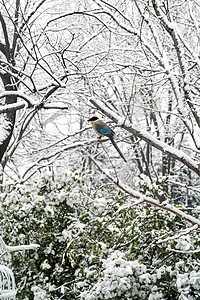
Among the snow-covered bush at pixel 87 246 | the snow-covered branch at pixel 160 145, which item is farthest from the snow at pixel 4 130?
the snow-covered branch at pixel 160 145

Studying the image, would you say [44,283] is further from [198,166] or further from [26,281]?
[198,166]

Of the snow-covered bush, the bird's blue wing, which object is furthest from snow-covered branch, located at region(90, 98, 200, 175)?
the snow-covered bush

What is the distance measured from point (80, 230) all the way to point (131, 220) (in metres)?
0.66

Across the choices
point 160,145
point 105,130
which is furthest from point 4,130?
point 160,145

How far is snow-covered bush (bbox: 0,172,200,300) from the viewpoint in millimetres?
3021

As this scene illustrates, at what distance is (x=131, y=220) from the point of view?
3.89 metres

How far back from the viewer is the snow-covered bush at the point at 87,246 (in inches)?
119

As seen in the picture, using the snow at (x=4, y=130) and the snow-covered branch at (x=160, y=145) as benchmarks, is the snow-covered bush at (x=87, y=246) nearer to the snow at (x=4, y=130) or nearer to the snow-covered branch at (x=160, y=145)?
the snow-covered branch at (x=160, y=145)

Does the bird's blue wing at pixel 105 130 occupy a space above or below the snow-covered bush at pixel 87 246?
above

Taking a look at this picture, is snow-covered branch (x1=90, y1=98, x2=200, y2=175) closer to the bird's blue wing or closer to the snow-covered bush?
the bird's blue wing

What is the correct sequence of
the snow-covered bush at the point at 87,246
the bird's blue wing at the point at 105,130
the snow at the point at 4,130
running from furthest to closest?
the snow at the point at 4,130 → the bird's blue wing at the point at 105,130 → the snow-covered bush at the point at 87,246

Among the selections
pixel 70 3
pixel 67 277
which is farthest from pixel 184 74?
pixel 70 3

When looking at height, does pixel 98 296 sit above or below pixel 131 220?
below

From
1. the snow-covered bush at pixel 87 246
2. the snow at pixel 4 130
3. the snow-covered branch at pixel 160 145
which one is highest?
the snow at pixel 4 130
